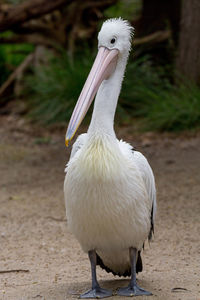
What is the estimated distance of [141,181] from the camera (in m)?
3.60

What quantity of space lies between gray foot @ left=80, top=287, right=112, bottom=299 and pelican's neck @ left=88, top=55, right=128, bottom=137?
3.26 ft

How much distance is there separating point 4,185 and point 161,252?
2736 mm

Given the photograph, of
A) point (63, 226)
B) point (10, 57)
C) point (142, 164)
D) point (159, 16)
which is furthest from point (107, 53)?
point (10, 57)

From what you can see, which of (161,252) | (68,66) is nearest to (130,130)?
(68,66)

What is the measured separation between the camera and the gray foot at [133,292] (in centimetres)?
365

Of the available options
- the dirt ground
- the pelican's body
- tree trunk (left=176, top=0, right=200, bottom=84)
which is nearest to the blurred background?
tree trunk (left=176, top=0, right=200, bottom=84)

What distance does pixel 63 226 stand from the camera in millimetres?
5441

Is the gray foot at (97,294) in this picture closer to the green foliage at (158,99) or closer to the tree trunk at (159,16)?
the green foliage at (158,99)

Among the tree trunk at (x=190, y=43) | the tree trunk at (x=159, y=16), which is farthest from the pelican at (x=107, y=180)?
the tree trunk at (x=159, y=16)

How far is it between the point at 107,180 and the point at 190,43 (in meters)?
6.15

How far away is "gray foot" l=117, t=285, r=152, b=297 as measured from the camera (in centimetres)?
365

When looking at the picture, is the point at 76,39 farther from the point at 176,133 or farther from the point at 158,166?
the point at 158,166

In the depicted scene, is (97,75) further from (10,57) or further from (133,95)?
(10,57)

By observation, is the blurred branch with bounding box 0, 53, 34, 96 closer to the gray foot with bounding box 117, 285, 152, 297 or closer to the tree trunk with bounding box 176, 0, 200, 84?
the tree trunk with bounding box 176, 0, 200, 84
